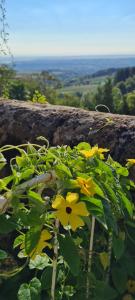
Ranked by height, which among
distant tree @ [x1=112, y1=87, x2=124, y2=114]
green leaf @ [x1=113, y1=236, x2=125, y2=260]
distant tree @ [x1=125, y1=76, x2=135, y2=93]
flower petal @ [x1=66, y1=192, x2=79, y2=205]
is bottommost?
distant tree @ [x1=125, y1=76, x2=135, y2=93]

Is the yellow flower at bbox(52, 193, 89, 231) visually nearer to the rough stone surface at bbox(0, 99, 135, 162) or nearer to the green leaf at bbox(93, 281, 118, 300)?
the green leaf at bbox(93, 281, 118, 300)

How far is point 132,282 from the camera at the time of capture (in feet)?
6.39

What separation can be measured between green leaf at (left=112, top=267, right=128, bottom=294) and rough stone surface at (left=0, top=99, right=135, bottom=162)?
55cm

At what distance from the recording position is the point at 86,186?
1191 mm

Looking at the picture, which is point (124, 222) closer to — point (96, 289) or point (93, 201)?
point (96, 289)

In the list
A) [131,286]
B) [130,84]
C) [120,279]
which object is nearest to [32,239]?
[120,279]

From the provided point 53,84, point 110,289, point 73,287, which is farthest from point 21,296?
point 53,84

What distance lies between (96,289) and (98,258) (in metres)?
0.15

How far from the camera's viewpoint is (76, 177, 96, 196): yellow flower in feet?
3.87

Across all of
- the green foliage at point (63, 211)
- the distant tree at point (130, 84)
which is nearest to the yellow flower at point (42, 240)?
the green foliage at point (63, 211)

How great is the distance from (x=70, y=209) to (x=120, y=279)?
2.57 ft

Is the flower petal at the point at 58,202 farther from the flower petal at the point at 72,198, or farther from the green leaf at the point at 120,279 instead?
the green leaf at the point at 120,279

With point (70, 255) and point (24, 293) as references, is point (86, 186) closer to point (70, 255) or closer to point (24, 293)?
point (70, 255)

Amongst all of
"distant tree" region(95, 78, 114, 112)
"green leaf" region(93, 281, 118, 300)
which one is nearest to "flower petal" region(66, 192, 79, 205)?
"green leaf" region(93, 281, 118, 300)
